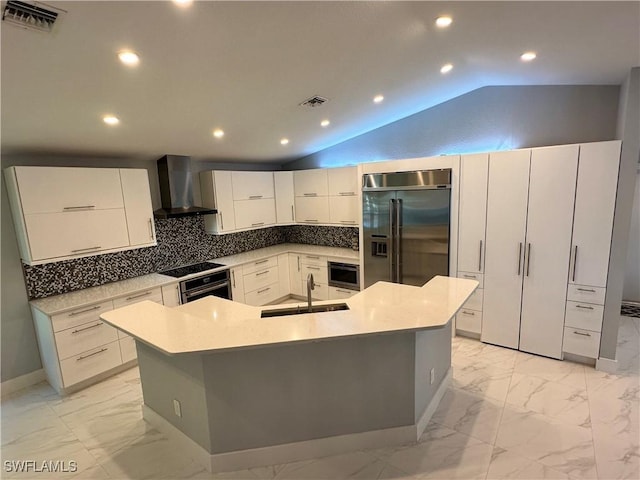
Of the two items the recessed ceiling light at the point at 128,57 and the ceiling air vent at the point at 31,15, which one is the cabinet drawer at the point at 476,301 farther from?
the ceiling air vent at the point at 31,15

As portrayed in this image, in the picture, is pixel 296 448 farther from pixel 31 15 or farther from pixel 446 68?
pixel 446 68

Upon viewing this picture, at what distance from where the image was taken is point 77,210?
3123mm

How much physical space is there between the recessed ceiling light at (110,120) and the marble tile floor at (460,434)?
2395 millimetres

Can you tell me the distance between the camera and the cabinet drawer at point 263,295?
183 inches

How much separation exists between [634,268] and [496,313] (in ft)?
8.15

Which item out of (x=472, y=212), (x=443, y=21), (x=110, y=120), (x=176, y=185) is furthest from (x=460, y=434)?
(x=176, y=185)

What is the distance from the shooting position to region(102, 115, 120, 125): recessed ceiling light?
2.59 meters

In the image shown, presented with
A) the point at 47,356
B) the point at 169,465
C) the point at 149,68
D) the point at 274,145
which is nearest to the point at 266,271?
the point at 274,145

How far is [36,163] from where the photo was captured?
123 inches

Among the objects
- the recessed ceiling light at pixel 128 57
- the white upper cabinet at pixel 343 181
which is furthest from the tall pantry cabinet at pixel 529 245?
the recessed ceiling light at pixel 128 57

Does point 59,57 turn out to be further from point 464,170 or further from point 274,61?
point 464,170

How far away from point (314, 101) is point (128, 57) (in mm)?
1645

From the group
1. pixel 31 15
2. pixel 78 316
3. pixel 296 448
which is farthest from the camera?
pixel 78 316

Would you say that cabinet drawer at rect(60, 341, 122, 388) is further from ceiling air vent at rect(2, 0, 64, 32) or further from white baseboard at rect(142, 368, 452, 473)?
ceiling air vent at rect(2, 0, 64, 32)
